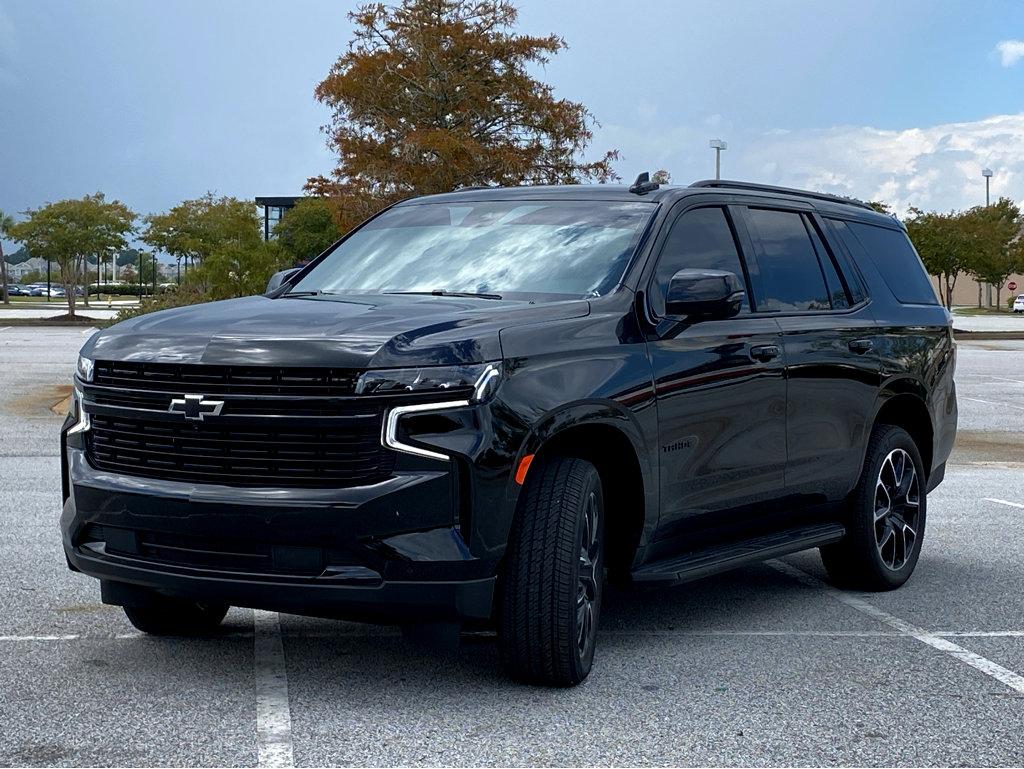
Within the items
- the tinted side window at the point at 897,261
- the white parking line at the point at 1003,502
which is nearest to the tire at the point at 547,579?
the tinted side window at the point at 897,261

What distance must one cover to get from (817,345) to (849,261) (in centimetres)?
85

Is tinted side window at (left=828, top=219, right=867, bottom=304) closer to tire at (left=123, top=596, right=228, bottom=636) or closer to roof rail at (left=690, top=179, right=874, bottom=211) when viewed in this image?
roof rail at (left=690, top=179, right=874, bottom=211)

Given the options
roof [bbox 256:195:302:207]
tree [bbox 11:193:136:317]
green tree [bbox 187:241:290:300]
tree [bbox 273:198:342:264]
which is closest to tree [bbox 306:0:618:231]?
green tree [bbox 187:241:290:300]

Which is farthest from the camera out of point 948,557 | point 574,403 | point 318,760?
point 948,557

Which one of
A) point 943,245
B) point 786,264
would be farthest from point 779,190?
point 943,245

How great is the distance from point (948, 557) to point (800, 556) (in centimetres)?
85

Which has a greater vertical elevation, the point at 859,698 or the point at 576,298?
the point at 576,298

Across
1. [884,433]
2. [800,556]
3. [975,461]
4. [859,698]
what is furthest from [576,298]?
[975,461]

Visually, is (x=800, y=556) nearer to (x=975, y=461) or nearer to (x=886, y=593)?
(x=886, y=593)

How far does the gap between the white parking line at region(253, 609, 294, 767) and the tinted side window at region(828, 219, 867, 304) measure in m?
3.27

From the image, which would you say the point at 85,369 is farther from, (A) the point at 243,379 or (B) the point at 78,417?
(A) the point at 243,379

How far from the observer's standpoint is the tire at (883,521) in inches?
288

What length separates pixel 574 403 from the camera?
527 cm

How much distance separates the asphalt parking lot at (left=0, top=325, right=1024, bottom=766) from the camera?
15.3 ft
